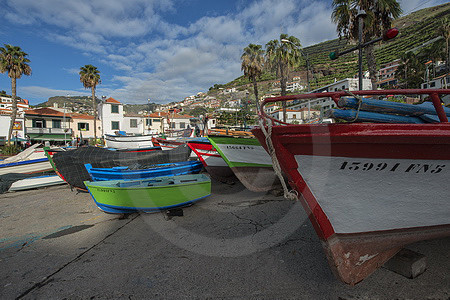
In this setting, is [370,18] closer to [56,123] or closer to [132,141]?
[132,141]

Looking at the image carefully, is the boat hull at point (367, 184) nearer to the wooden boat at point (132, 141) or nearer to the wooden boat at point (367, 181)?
the wooden boat at point (367, 181)

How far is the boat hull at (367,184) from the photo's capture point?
2.09 m

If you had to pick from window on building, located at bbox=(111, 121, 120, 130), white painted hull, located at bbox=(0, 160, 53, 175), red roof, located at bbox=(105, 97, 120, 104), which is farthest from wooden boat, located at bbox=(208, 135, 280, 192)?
red roof, located at bbox=(105, 97, 120, 104)

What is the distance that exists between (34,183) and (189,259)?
9.58 m

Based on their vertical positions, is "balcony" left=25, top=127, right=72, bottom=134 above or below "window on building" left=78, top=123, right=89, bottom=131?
below

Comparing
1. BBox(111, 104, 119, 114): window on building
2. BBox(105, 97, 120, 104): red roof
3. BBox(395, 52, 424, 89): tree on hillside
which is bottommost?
BBox(111, 104, 119, 114): window on building

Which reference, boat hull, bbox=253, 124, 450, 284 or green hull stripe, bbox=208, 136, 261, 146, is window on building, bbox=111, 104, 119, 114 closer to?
green hull stripe, bbox=208, 136, 261, 146

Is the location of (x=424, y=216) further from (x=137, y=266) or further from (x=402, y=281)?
(x=137, y=266)

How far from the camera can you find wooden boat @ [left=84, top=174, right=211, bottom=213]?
486 cm

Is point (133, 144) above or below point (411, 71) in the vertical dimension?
below

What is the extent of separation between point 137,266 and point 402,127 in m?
3.62

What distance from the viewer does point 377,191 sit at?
229 centimetres

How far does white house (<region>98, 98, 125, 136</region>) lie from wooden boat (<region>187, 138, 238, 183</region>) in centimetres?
3656

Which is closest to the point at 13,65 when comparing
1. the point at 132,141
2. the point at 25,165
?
the point at 132,141
